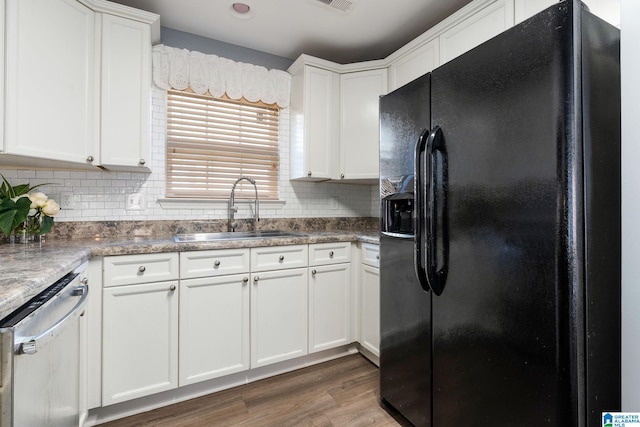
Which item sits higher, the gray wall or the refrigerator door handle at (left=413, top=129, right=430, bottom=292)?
the gray wall

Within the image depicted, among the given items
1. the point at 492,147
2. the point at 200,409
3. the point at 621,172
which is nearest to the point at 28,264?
the point at 200,409

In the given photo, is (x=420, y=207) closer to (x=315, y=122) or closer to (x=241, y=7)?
(x=315, y=122)

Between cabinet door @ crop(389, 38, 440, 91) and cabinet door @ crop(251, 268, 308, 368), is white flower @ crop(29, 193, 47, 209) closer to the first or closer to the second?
cabinet door @ crop(251, 268, 308, 368)

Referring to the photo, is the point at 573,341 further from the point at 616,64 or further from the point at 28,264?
the point at 28,264

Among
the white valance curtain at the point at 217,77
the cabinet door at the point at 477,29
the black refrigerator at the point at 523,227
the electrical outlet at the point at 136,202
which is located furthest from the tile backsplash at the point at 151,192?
the black refrigerator at the point at 523,227

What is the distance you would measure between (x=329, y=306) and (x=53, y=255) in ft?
5.28

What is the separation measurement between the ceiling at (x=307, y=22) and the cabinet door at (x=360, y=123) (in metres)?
0.29

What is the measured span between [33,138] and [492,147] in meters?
2.06

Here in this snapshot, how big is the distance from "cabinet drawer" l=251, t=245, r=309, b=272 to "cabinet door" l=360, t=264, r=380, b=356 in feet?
1.56

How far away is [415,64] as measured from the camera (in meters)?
2.18

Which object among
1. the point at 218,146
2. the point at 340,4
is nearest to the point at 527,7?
the point at 340,4

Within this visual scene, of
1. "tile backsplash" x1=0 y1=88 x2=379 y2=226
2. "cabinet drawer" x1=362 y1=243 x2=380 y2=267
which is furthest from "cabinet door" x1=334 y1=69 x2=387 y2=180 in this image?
"cabinet drawer" x1=362 y1=243 x2=380 y2=267

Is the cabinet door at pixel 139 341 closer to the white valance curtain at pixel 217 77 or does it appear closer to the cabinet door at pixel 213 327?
the cabinet door at pixel 213 327

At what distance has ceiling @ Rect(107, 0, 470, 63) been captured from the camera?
6.66 ft
